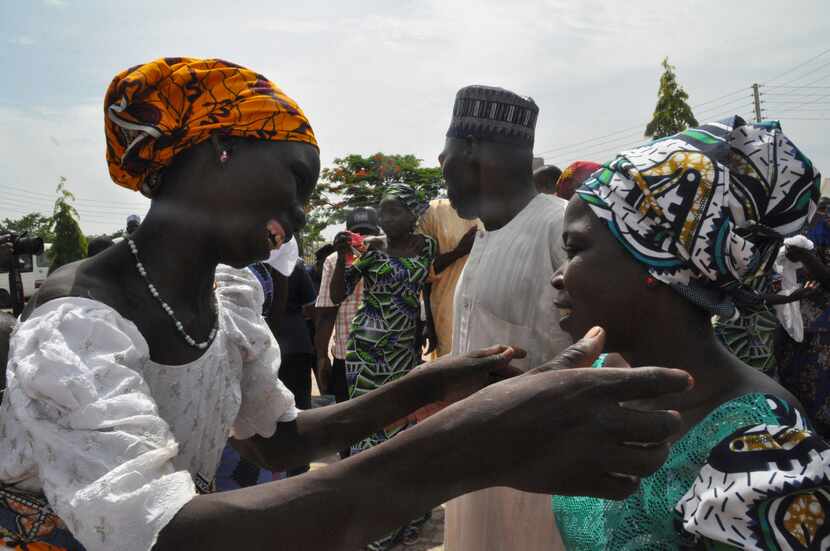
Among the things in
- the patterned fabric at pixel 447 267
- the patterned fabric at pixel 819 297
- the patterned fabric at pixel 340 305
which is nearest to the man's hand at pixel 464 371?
the patterned fabric at pixel 447 267

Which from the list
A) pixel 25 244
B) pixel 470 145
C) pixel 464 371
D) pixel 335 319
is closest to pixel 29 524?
pixel 464 371

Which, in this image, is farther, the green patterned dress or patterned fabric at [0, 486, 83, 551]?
the green patterned dress

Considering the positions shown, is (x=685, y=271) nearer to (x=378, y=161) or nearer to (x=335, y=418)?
(x=335, y=418)

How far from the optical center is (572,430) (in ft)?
3.24

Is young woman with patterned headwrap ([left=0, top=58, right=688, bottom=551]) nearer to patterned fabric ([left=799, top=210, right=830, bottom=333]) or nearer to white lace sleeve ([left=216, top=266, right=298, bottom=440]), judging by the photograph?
white lace sleeve ([left=216, top=266, right=298, bottom=440])

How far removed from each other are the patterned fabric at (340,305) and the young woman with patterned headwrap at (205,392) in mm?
4090

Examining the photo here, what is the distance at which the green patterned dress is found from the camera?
4.77m

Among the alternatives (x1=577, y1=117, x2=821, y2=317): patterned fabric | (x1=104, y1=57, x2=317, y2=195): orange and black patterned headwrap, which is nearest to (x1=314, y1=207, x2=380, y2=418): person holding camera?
(x1=104, y1=57, x2=317, y2=195): orange and black patterned headwrap

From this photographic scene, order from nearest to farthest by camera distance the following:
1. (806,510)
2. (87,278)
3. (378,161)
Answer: (806,510), (87,278), (378,161)

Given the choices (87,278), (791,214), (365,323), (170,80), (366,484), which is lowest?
(365,323)

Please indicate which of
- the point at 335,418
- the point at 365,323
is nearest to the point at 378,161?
the point at 365,323

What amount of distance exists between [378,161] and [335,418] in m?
34.3

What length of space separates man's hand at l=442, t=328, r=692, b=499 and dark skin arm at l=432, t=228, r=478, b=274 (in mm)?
3871

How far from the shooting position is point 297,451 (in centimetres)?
195
